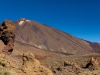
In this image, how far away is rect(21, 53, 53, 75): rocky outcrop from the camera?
1277cm

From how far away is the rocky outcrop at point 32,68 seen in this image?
12.8 metres

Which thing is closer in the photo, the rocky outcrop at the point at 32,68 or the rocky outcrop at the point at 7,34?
the rocky outcrop at the point at 32,68

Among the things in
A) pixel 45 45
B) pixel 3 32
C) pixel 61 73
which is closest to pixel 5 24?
pixel 3 32

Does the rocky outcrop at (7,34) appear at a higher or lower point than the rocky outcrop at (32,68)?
higher

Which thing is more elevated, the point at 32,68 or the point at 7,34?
the point at 7,34

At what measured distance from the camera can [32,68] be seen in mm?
13352

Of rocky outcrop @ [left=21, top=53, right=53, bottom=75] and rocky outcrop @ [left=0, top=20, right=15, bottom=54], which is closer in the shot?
rocky outcrop @ [left=21, top=53, right=53, bottom=75]

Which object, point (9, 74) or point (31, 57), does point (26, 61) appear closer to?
point (31, 57)

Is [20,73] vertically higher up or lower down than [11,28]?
lower down

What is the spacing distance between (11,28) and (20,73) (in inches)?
617

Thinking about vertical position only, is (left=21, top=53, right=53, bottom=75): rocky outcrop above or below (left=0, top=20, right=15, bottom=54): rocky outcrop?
below

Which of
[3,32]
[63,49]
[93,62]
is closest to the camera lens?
[3,32]

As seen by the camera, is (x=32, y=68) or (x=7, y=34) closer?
(x=32, y=68)

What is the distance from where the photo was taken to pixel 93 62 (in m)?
35.1
